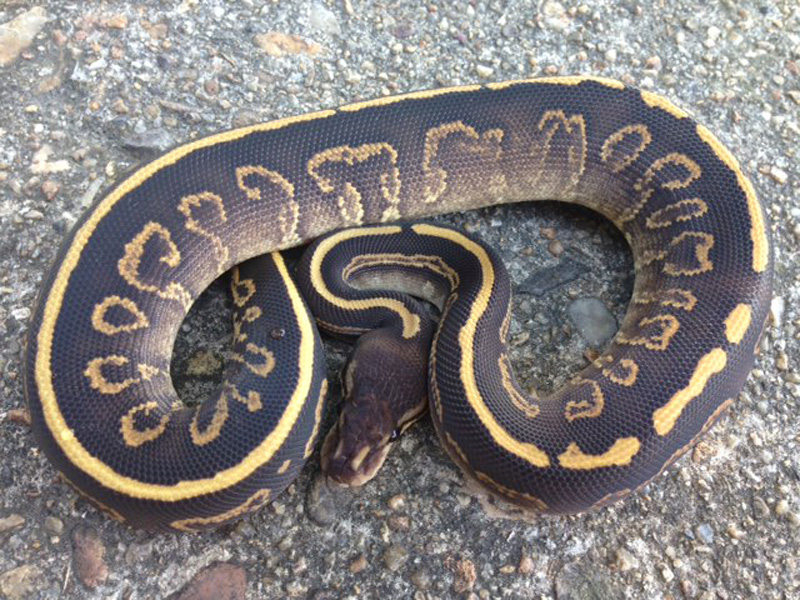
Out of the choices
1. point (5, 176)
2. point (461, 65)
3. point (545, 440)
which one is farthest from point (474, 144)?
point (5, 176)

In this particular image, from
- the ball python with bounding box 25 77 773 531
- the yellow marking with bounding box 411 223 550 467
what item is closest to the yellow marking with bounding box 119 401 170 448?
the ball python with bounding box 25 77 773 531

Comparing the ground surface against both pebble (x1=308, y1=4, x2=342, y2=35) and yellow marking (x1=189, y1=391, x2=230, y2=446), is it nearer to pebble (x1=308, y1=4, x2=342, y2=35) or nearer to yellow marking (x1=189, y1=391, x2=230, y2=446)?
pebble (x1=308, y1=4, x2=342, y2=35)

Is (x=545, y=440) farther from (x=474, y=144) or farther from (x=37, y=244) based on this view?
(x=37, y=244)

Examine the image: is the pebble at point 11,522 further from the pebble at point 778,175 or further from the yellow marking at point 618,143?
the pebble at point 778,175

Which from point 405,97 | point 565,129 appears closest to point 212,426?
point 405,97

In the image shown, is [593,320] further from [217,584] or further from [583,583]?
[217,584]

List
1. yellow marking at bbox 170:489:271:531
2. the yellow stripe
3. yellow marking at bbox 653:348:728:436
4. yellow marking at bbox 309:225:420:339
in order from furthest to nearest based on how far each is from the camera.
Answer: yellow marking at bbox 309:225:420:339 → yellow marking at bbox 653:348:728:436 → yellow marking at bbox 170:489:271:531 → the yellow stripe
